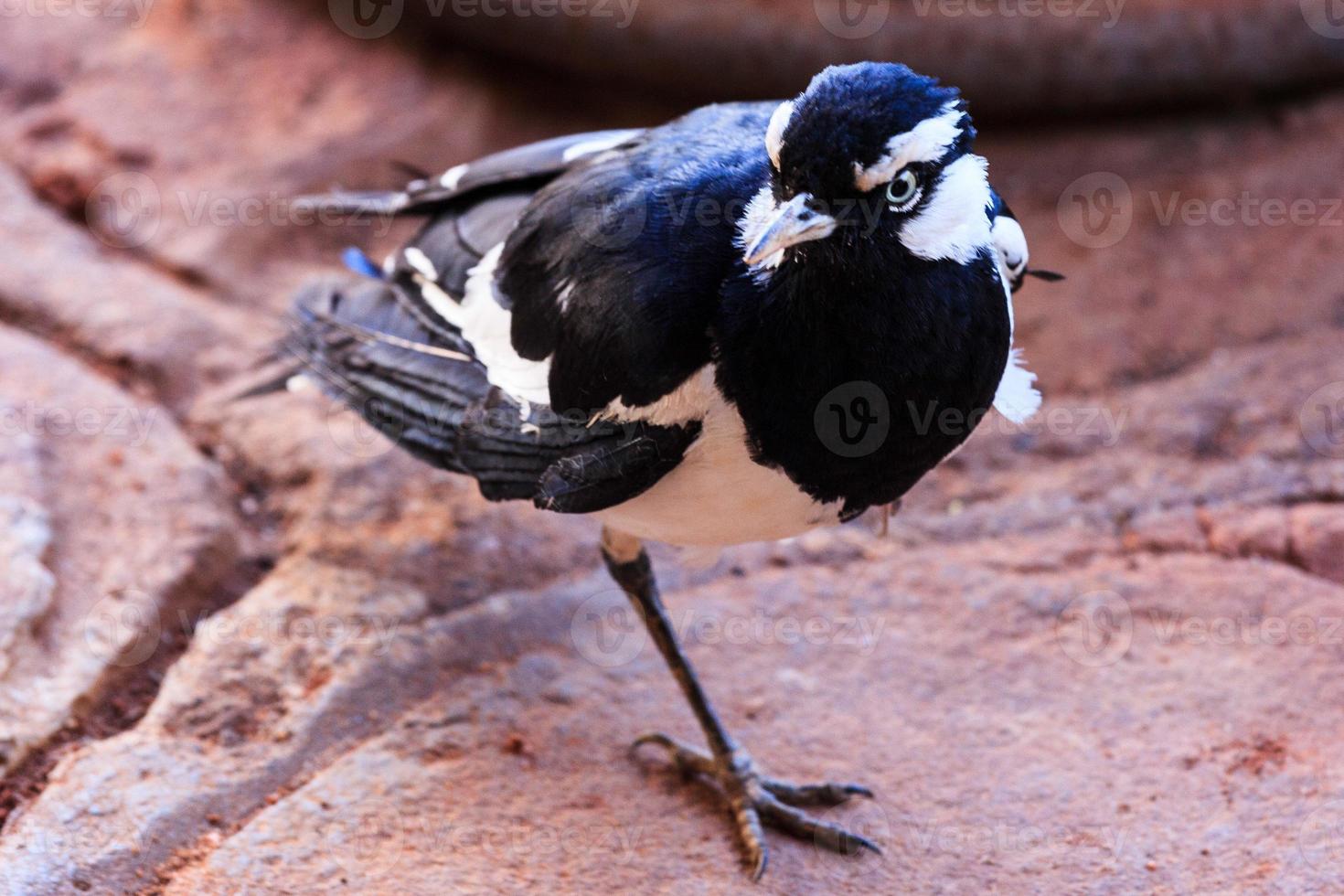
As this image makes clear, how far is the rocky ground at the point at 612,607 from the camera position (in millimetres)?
2754

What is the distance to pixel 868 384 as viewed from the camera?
233cm

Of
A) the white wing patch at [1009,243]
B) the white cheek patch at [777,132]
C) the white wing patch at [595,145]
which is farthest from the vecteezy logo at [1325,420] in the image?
the white cheek patch at [777,132]

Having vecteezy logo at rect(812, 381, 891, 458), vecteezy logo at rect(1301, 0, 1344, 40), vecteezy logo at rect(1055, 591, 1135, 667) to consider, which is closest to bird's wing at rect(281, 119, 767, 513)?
vecteezy logo at rect(812, 381, 891, 458)

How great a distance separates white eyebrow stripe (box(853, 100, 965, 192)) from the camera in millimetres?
2160

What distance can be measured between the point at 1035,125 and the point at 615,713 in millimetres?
3098

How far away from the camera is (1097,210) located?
4801mm

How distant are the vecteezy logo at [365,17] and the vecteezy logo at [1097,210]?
268cm

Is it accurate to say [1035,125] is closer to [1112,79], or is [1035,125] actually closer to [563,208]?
[1112,79]

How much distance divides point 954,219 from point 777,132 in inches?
13.5
